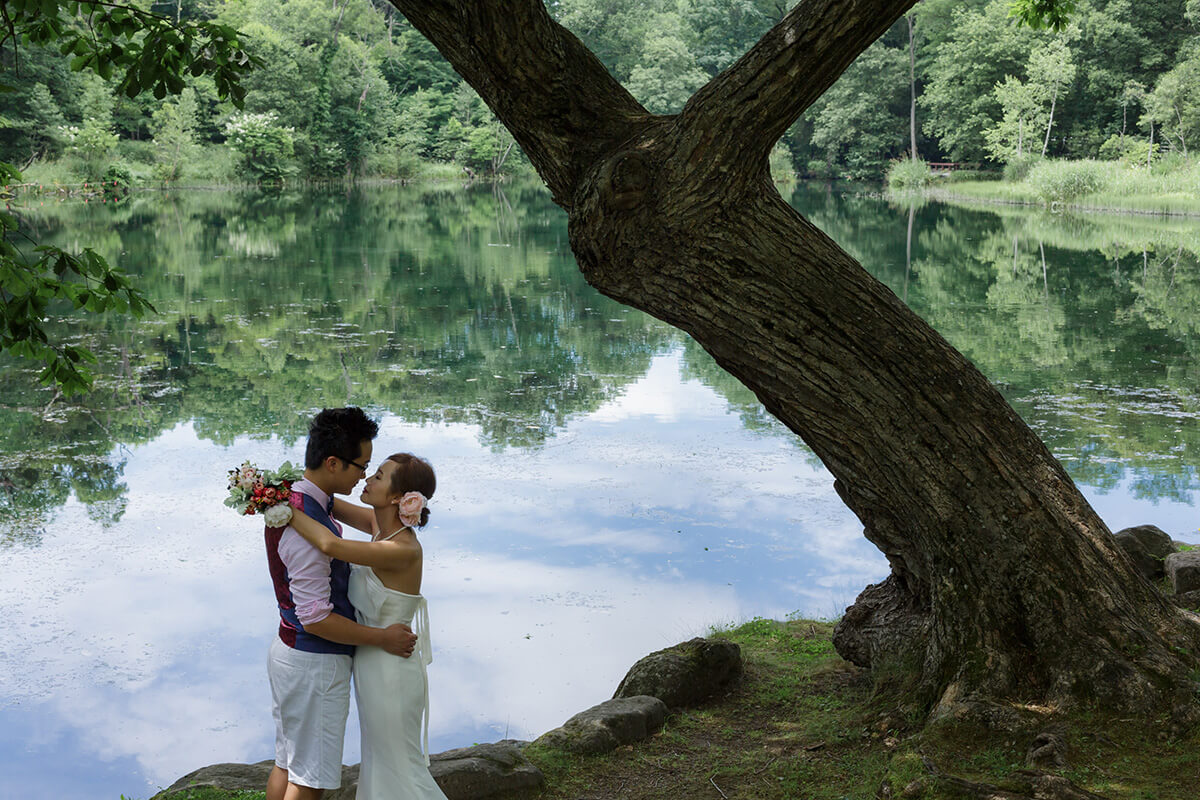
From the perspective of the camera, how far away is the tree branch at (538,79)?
3402mm

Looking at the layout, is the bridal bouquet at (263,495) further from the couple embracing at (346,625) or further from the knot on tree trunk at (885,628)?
the knot on tree trunk at (885,628)

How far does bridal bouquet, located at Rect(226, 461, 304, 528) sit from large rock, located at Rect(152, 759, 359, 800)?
1.07 metres

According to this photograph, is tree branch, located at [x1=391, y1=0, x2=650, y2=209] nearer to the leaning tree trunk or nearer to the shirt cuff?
the leaning tree trunk

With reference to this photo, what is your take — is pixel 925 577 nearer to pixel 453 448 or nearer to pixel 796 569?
pixel 796 569

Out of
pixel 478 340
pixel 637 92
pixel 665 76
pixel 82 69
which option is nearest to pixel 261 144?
pixel 637 92

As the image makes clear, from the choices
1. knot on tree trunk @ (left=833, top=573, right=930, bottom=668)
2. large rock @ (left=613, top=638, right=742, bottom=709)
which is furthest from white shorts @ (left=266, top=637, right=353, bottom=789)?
knot on tree trunk @ (left=833, top=573, right=930, bottom=668)

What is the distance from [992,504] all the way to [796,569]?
3.62 m

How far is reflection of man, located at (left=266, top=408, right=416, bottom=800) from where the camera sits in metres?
2.98

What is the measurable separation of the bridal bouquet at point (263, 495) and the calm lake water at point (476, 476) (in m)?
2.36

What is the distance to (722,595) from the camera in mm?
6645

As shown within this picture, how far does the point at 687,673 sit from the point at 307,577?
213 centimetres

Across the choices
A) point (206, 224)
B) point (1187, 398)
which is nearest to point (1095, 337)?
point (1187, 398)

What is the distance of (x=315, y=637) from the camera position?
3.02 metres

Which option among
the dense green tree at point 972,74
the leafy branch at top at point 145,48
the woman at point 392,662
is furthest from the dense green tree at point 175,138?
the woman at point 392,662
